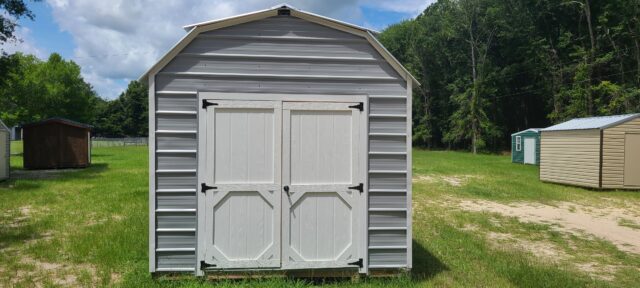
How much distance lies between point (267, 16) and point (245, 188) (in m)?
1.86

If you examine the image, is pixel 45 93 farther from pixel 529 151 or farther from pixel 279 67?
pixel 279 67

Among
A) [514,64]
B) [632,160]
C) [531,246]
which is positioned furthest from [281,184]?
[514,64]

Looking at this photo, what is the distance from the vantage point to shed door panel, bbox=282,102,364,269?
4.81m

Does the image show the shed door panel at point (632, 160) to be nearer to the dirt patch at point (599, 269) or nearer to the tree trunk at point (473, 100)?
the dirt patch at point (599, 269)

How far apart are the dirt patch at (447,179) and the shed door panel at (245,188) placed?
11.5 m

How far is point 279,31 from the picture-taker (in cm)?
483

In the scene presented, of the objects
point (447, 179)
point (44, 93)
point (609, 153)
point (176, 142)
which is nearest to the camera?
point (176, 142)

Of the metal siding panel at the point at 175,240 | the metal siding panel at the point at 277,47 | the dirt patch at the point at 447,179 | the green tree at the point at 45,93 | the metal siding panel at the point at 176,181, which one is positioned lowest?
the dirt patch at the point at 447,179

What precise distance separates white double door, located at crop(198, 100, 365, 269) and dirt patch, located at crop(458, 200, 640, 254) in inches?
202

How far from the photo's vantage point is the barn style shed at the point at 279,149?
4684 mm

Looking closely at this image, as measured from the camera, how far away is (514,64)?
42.8 meters

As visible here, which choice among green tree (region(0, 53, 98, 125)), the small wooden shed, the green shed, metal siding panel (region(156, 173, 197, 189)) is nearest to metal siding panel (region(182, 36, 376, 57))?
metal siding panel (region(156, 173, 197, 189))

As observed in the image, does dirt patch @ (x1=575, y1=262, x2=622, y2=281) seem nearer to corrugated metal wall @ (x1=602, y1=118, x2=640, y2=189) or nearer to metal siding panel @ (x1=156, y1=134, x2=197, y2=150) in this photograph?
metal siding panel @ (x1=156, y1=134, x2=197, y2=150)

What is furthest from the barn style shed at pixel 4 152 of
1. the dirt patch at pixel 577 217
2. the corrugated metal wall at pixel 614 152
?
the corrugated metal wall at pixel 614 152
